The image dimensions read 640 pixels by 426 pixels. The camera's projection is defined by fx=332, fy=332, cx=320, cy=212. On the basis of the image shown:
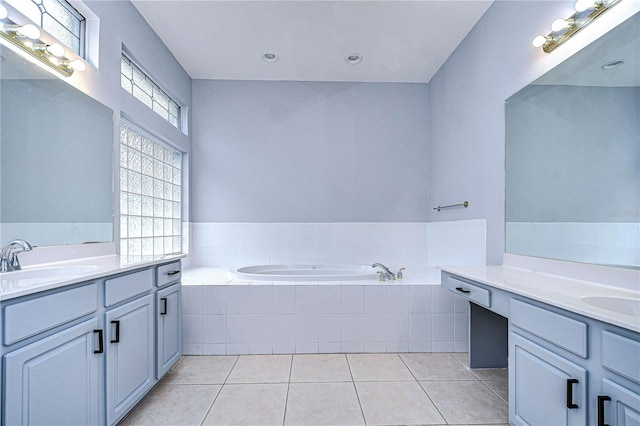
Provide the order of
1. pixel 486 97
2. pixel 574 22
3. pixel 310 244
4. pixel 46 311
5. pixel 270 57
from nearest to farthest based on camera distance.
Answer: pixel 46 311, pixel 574 22, pixel 486 97, pixel 270 57, pixel 310 244

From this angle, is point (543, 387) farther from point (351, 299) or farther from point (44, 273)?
point (44, 273)

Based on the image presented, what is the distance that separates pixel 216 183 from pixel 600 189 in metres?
3.32

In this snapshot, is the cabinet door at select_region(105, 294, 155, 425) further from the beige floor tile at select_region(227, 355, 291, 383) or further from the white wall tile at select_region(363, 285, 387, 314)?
the white wall tile at select_region(363, 285, 387, 314)

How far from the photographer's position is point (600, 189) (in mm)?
1529

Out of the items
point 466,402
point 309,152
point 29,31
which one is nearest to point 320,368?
point 466,402

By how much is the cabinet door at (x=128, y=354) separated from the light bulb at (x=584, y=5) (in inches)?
103

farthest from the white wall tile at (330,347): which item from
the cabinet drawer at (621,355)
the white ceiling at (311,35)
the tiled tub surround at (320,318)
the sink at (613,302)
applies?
the white ceiling at (311,35)

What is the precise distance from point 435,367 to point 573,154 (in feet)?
5.49

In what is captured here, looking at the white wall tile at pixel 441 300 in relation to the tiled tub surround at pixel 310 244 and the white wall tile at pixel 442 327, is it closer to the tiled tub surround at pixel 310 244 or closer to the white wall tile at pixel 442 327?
the white wall tile at pixel 442 327

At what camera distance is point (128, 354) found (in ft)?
Result: 5.43

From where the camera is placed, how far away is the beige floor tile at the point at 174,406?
1.78 metres

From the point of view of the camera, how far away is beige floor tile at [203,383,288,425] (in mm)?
1786

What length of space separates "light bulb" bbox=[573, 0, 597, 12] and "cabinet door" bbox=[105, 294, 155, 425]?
2.62 metres

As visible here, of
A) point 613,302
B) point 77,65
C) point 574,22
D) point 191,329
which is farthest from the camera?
point 191,329
